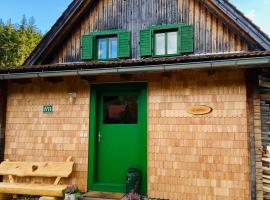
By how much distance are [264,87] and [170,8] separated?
369 cm

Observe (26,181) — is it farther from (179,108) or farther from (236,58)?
(236,58)

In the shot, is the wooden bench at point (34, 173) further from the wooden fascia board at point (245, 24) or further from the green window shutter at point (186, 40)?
the wooden fascia board at point (245, 24)

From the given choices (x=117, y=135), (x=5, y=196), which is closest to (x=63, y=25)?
(x=117, y=135)

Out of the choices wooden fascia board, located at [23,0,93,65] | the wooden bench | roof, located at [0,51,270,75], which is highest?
wooden fascia board, located at [23,0,93,65]

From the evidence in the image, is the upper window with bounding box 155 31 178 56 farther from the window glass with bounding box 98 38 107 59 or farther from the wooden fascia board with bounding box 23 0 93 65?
the wooden fascia board with bounding box 23 0 93 65

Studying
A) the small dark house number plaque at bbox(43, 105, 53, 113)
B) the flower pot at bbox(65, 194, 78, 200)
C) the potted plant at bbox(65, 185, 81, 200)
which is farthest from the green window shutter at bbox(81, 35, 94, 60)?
the flower pot at bbox(65, 194, 78, 200)

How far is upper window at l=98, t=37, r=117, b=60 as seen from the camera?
9656mm

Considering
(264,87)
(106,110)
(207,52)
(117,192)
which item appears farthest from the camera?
(207,52)

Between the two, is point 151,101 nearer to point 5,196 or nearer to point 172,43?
point 172,43

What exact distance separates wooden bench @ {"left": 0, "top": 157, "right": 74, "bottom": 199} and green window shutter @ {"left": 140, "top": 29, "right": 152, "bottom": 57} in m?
3.63

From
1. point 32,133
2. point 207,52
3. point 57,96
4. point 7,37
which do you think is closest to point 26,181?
point 32,133

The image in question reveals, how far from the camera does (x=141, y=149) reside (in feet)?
24.6

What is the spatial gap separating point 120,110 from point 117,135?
0.61 metres

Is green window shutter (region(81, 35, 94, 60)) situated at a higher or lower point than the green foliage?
lower
